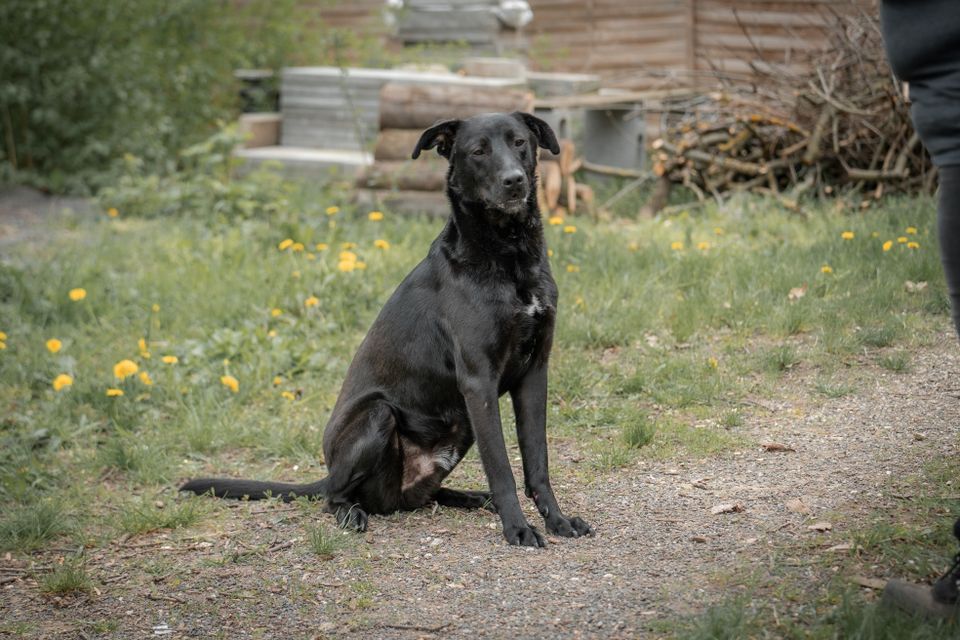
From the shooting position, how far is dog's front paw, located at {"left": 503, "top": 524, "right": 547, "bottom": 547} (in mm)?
3428

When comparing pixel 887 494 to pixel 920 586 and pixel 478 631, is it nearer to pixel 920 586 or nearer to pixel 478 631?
pixel 920 586

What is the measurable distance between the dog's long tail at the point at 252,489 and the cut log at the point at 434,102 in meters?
4.56

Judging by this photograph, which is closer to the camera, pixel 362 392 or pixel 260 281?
pixel 362 392

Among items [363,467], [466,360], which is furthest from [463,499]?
[466,360]

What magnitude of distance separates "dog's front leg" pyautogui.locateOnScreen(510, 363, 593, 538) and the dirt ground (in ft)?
0.31

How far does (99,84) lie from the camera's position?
1059 cm

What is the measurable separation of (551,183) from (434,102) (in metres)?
1.20

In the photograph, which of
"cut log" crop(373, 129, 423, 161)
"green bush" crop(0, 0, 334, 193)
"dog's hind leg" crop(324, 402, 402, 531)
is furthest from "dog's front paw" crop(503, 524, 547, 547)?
"green bush" crop(0, 0, 334, 193)

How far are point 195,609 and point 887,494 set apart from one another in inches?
93.8

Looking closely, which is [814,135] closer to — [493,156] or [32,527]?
[493,156]

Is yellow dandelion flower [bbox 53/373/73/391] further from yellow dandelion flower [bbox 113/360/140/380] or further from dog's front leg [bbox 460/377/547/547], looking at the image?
dog's front leg [bbox 460/377/547/547]

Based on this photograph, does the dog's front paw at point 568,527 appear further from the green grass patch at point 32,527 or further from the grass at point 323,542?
the green grass patch at point 32,527

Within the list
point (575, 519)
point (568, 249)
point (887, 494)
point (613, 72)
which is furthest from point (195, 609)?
point (613, 72)

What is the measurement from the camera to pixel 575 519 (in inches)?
140
